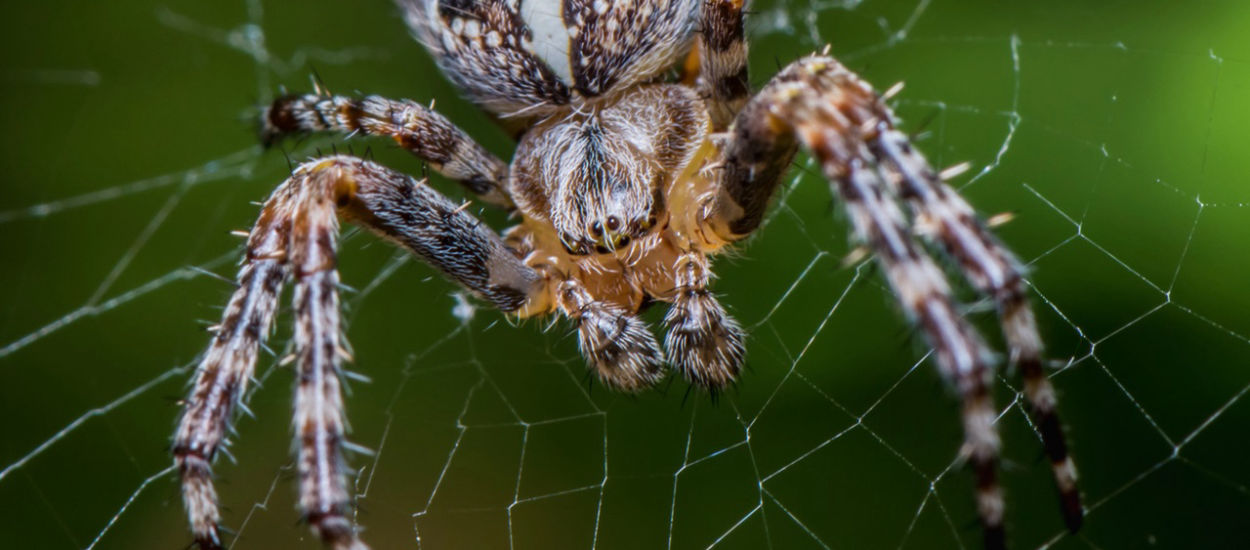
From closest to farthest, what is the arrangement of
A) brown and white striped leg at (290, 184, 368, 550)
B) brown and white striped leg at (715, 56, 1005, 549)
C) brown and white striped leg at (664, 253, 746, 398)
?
brown and white striped leg at (715, 56, 1005, 549)
brown and white striped leg at (290, 184, 368, 550)
brown and white striped leg at (664, 253, 746, 398)

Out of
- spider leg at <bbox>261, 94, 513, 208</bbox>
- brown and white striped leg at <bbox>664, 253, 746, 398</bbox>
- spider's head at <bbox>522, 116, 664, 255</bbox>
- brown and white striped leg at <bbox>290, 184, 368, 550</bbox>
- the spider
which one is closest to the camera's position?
the spider

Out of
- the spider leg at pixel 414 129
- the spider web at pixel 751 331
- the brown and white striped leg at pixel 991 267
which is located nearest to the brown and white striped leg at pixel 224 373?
the spider web at pixel 751 331

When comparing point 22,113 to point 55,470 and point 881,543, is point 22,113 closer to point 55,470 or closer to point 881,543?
point 55,470

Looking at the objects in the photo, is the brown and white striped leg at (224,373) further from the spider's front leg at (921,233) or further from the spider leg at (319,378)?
the spider's front leg at (921,233)

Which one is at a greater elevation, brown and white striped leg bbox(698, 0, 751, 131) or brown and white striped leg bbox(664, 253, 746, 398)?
brown and white striped leg bbox(698, 0, 751, 131)

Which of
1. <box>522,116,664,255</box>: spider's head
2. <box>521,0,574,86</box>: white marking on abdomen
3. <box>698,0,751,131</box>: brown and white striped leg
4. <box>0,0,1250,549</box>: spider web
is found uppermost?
<box>521,0,574,86</box>: white marking on abdomen

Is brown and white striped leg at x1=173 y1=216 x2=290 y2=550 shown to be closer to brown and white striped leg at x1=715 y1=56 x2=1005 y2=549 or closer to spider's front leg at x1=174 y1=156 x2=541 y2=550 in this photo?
spider's front leg at x1=174 y1=156 x2=541 y2=550

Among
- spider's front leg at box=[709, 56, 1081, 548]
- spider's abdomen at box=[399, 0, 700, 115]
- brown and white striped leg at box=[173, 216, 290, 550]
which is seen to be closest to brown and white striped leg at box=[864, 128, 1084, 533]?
spider's front leg at box=[709, 56, 1081, 548]

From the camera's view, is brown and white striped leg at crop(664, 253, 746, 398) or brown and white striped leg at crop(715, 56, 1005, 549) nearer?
brown and white striped leg at crop(715, 56, 1005, 549)
